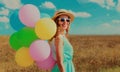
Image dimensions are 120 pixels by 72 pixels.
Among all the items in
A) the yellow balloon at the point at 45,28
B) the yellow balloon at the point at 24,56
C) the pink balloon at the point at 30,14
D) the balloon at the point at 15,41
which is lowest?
the yellow balloon at the point at 24,56

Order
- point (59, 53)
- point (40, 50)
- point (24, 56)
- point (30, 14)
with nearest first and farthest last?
point (59, 53) < point (40, 50) < point (30, 14) < point (24, 56)

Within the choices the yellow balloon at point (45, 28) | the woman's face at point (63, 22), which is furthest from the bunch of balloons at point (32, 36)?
the woman's face at point (63, 22)

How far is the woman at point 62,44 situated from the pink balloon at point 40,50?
0.10 metres

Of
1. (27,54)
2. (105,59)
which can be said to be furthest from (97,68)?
(27,54)

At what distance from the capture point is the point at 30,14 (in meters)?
7.38

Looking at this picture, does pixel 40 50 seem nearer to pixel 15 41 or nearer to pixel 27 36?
pixel 27 36

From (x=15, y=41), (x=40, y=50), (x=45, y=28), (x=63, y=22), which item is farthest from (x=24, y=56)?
(x=63, y=22)

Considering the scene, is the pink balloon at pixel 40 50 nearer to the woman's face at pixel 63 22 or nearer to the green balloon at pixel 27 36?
the green balloon at pixel 27 36

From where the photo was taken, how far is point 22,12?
24.4 ft

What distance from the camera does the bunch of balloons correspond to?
283 inches

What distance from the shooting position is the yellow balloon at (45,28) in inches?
282

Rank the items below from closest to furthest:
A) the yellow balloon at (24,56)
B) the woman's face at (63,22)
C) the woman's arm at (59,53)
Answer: the woman's arm at (59,53), the woman's face at (63,22), the yellow balloon at (24,56)

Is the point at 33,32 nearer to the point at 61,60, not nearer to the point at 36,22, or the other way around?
the point at 36,22

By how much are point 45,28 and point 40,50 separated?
32 centimetres
